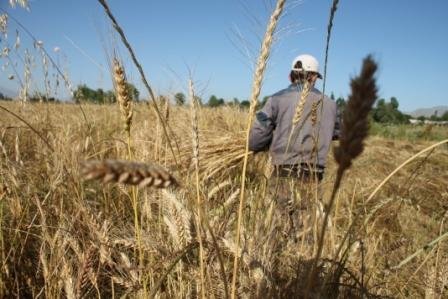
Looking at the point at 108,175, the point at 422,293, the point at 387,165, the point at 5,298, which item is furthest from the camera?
→ the point at 387,165

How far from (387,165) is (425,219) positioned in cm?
234

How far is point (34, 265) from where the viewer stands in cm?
133

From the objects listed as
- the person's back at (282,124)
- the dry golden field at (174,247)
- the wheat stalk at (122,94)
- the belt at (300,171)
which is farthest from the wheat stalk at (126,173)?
the person's back at (282,124)

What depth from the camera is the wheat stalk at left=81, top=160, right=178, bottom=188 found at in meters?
0.31

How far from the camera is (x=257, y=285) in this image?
89 centimetres

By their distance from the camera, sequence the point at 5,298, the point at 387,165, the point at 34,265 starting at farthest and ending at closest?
the point at 387,165 → the point at 34,265 → the point at 5,298

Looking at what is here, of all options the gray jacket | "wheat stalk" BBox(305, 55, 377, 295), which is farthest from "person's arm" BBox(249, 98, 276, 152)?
"wheat stalk" BBox(305, 55, 377, 295)

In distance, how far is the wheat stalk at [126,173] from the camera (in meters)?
0.31

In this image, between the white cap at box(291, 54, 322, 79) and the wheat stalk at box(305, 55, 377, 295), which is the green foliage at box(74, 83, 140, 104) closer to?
the wheat stalk at box(305, 55, 377, 295)

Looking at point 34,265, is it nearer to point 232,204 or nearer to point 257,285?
point 232,204

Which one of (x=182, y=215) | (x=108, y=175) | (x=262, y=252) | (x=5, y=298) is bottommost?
(x=5, y=298)

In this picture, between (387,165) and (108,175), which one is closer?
(108,175)

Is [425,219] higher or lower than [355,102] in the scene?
lower

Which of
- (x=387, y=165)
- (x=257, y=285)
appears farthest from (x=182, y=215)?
(x=387, y=165)
